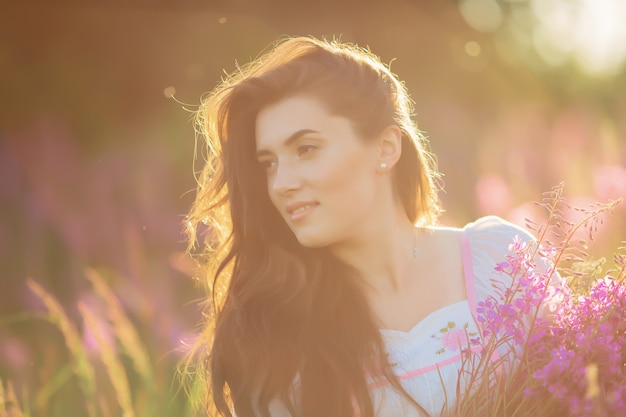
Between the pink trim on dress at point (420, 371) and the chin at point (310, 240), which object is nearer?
the pink trim on dress at point (420, 371)

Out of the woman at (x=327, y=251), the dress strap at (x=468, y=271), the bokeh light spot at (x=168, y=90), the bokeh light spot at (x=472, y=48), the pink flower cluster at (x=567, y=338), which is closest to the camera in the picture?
the pink flower cluster at (x=567, y=338)

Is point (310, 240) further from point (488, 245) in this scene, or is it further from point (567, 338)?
point (567, 338)

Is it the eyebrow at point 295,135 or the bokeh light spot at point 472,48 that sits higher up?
the bokeh light spot at point 472,48

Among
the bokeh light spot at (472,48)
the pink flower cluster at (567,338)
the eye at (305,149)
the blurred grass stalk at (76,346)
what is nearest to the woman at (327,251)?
the eye at (305,149)

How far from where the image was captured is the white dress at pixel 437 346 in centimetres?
314

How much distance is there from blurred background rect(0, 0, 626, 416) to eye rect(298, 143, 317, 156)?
0.92m

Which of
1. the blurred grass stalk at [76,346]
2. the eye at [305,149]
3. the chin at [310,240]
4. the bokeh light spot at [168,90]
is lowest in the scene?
the blurred grass stalk at [76,346]

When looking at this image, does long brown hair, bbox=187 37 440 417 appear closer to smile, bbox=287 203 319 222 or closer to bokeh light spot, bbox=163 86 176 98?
smile, bbox=287 203 319 222

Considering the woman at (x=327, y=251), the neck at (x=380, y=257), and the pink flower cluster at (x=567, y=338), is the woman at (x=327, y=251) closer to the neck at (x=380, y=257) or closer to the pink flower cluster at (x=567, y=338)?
the neck at (x=380, y=257)

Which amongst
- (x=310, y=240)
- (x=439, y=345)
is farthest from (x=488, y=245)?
(x=310, y=240)

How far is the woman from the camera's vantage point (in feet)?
10.7

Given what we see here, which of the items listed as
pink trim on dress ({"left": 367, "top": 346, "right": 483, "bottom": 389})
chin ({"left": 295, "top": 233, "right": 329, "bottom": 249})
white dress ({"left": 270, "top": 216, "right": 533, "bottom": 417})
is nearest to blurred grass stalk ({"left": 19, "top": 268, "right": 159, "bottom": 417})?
white dress ({"left": 270, "top": 216, "right": 533, "bottom": 417})

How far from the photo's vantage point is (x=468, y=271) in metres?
3.51

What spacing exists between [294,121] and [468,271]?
0.95 meters
